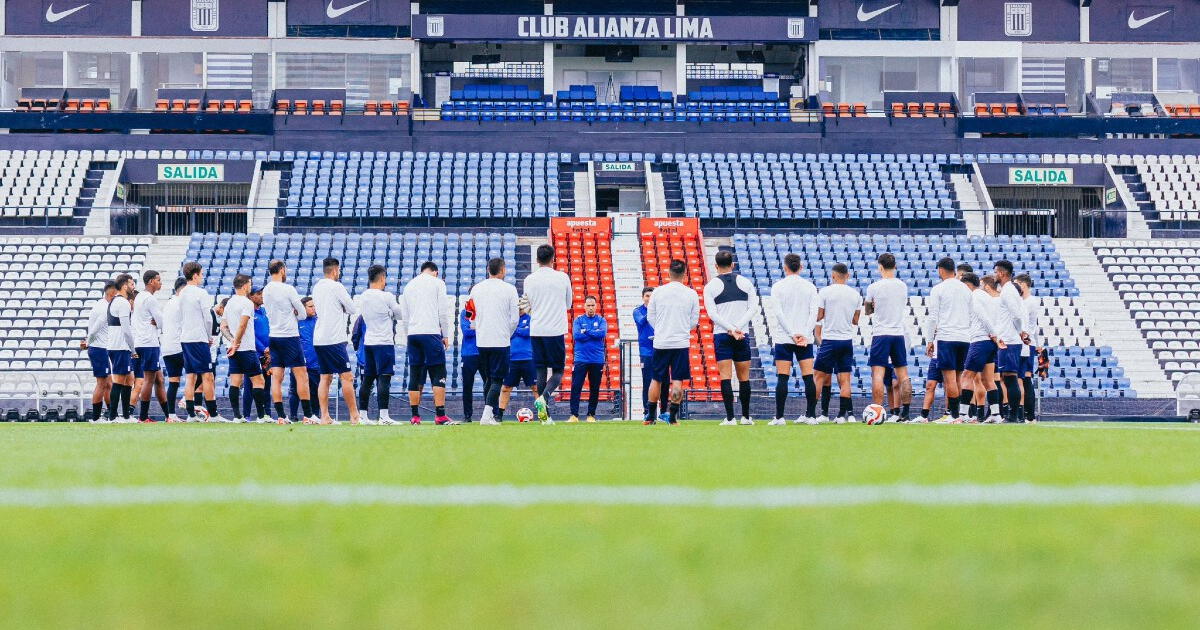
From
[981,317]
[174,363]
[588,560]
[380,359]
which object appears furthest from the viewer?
[174,363]

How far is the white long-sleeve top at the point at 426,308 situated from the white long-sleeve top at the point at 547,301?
3.03 feet

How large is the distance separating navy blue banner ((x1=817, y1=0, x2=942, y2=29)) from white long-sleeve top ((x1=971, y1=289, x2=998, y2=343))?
28.5 meters

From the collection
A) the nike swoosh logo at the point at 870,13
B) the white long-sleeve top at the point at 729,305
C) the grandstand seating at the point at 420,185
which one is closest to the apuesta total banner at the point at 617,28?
the nike swoosh logo at the point at 870,13

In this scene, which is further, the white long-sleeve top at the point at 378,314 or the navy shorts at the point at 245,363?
the navy shorts at the point at 245,363

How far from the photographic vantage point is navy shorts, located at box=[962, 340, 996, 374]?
1423 centimetres

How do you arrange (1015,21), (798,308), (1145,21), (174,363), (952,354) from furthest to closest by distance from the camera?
1. (1145,21)
2. (1015,21)
3. (174,363)
4. (952,354)
5. (798,308)

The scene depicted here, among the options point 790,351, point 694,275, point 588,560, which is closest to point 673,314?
point 790,351

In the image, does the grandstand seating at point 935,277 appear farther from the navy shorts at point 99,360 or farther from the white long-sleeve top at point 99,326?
the white long-sleeve top at point 99,326

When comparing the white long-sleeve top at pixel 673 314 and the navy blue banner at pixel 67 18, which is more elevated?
the navy blue banner at pixel 67 18

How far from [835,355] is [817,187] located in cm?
2228

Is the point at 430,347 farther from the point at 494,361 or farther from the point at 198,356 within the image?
the point at 198,356

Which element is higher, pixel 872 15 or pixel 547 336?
pixel 872 15

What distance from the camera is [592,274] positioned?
1205 inches

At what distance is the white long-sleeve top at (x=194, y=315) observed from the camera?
14.6m
